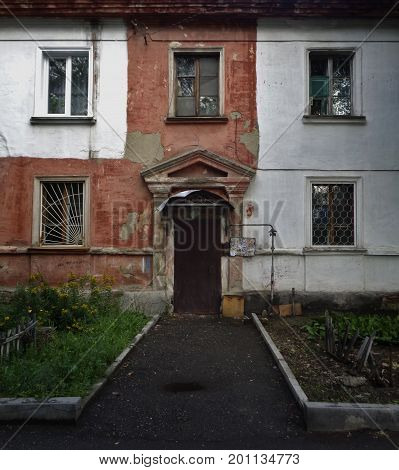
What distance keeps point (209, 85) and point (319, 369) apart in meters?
7.26

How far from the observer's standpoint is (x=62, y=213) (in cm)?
974

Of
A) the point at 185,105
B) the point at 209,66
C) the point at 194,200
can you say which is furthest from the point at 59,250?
the point at 209,66

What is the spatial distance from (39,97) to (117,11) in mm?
2809

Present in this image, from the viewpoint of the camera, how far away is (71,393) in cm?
433

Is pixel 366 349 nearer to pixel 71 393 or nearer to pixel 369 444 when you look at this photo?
pixel 369 444

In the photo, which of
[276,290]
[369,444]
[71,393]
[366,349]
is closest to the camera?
[369,444]

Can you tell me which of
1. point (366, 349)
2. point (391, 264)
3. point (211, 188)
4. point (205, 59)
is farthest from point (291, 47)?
point (366, 349)

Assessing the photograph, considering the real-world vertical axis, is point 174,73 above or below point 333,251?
above

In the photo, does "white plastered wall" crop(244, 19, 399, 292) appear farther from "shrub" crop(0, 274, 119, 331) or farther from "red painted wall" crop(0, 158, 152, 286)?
"shrub" crop(0, 274, 119, 331)

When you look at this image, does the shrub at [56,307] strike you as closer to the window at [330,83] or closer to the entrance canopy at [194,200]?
the entrance canopy at [194,200]

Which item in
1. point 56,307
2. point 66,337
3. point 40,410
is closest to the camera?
point 40,410

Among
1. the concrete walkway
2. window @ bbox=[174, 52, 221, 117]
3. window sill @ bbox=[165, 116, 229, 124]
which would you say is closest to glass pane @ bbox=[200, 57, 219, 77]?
window @ bbox=[174, 52, 221, 117]

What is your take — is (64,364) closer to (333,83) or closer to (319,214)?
(319,214)

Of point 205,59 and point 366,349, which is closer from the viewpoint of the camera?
point 366,349
